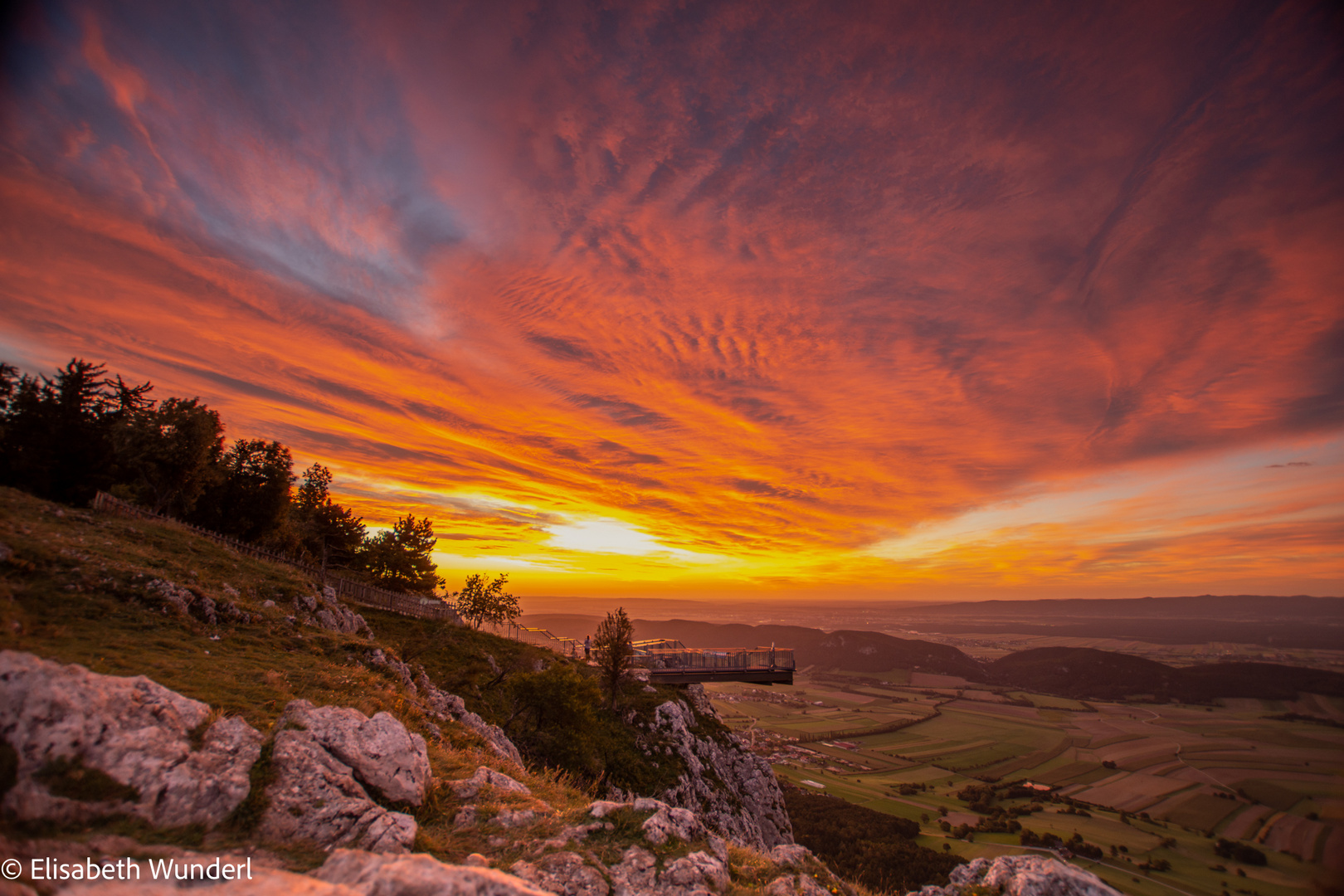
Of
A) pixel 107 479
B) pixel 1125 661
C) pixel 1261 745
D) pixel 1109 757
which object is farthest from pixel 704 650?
pixel 1125 661

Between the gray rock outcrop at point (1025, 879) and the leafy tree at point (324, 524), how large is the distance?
57.7 metres

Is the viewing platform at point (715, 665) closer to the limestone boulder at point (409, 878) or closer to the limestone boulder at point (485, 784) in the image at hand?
the limestone boulder at point (485, 784)

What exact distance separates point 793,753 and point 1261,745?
9473cm

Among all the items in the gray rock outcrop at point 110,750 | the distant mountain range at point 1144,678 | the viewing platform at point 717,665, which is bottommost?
the distant mountain range at point 1144,678

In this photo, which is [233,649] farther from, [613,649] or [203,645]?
[613,649]

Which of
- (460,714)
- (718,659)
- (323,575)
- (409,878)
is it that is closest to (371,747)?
(409,878)

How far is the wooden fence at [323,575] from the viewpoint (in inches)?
907

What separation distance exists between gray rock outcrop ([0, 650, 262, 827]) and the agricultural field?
4314cm

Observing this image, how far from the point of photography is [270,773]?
8.45 m

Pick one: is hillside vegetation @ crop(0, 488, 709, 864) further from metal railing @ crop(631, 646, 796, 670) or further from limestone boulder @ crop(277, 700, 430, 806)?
metal railing @ crop(631, 646, 796, 670)

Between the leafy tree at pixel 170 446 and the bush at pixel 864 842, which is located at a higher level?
the leafy tree at pixel 170 446

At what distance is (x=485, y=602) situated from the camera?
55.9 m

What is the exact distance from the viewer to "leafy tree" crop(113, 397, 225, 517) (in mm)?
A: 29422

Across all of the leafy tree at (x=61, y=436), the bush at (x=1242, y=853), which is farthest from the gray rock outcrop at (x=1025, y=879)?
the bush at (x=1242, y=853)
